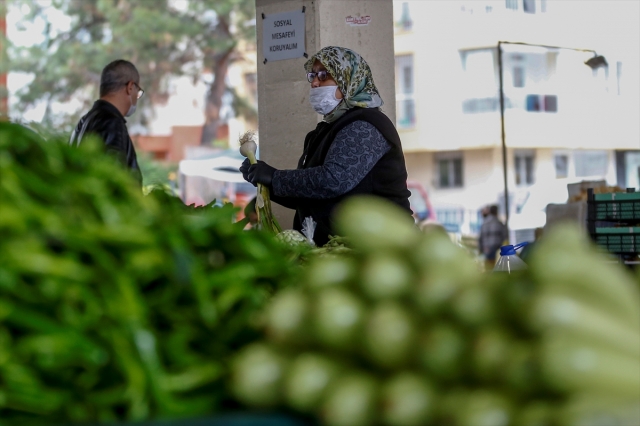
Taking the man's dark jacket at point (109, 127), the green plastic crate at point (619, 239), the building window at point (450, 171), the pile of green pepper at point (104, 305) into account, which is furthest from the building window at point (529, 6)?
the pile of green pepper at point (104, 305)

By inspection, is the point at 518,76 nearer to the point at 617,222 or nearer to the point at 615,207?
the point at 617,222

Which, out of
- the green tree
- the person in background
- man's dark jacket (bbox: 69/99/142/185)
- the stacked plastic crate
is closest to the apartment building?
the green tree

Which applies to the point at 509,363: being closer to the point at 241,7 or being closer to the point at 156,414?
the point at 156,414

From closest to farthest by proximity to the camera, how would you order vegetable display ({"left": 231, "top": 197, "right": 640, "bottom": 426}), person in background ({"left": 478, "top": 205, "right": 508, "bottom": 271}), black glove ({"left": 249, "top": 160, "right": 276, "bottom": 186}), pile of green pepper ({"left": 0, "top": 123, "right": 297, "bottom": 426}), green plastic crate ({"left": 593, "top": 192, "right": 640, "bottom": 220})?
vegetable display ({"left": 231, "top": 197, "right": 640, "bottom": 426}) < pile of green pepper ({"left": 0, "top": 123, "right": 297, "bottom": 426}) < black glove ({"left": 249, "top": 160, "right": 276, "bottom": 186}) < green plastic crate ({"left": 593, "top": 192, "right": 640, "bottom": 220}) < person in background ({"left": 478, "top": 205, "right": 508, "bottom": 271})

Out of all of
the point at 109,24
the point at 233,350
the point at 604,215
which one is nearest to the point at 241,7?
the point at 109,24

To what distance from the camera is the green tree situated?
97.0 feet

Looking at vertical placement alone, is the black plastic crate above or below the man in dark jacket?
below

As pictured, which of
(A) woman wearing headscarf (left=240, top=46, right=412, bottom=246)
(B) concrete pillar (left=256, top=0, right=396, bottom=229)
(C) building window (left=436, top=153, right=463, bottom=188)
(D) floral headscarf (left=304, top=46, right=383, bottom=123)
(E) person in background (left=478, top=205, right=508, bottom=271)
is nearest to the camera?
(A) woman wearing headscarf (left=240, top=46, right=412, bottom=246)

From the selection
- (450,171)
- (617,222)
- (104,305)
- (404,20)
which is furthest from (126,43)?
(104,305)

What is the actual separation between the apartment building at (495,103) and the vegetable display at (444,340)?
28466mm

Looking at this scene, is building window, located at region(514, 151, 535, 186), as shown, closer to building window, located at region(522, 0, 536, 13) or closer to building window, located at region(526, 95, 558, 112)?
building window, located at region(526, 95, 558, 112)

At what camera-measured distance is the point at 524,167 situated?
3219cm

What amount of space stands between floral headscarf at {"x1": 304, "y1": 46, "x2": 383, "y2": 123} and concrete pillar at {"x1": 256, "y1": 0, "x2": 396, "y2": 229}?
197 centimetres

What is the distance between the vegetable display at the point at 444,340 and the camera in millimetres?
1032
